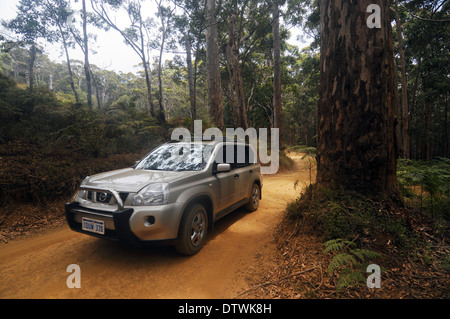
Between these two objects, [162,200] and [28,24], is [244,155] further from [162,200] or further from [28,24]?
Result: [28,24]

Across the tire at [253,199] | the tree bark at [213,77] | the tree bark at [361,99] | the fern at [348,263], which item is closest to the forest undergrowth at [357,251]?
the fern at [348,263]

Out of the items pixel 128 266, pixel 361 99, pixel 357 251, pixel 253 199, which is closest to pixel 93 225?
pixel 128 266

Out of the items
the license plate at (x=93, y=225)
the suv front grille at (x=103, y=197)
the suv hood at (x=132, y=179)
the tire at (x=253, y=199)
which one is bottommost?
the tire at (x=253, y=199)

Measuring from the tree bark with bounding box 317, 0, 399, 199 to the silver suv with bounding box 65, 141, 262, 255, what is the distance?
1936 millimetres

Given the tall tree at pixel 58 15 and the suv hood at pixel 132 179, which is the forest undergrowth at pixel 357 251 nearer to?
the suv hood at pixel 132 179

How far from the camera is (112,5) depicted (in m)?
12.9

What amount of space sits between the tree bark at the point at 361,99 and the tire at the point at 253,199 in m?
2.40

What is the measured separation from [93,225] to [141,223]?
0.77 meters

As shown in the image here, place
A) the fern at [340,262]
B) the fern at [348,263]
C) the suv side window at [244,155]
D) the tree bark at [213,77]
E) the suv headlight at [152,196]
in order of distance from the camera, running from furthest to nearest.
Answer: the tree bark at [213,77] < the suv side window at [244,155] < the suv headlight at [152,196] < the fern at [340,262] < the fern at [348,263]

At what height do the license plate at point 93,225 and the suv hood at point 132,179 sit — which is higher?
the suv hood at point 132,179

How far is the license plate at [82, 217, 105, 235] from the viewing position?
2.93 m

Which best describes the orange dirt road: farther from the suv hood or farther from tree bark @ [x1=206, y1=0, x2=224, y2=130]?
tree bark @ [x1=206, y1=0, x2=224, y2=130]

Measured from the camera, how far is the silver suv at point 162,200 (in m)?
2.84

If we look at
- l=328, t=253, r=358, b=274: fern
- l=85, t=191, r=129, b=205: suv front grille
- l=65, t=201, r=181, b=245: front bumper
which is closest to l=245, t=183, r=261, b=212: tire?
l=65, t=201, r=181, b=245: front bumper
